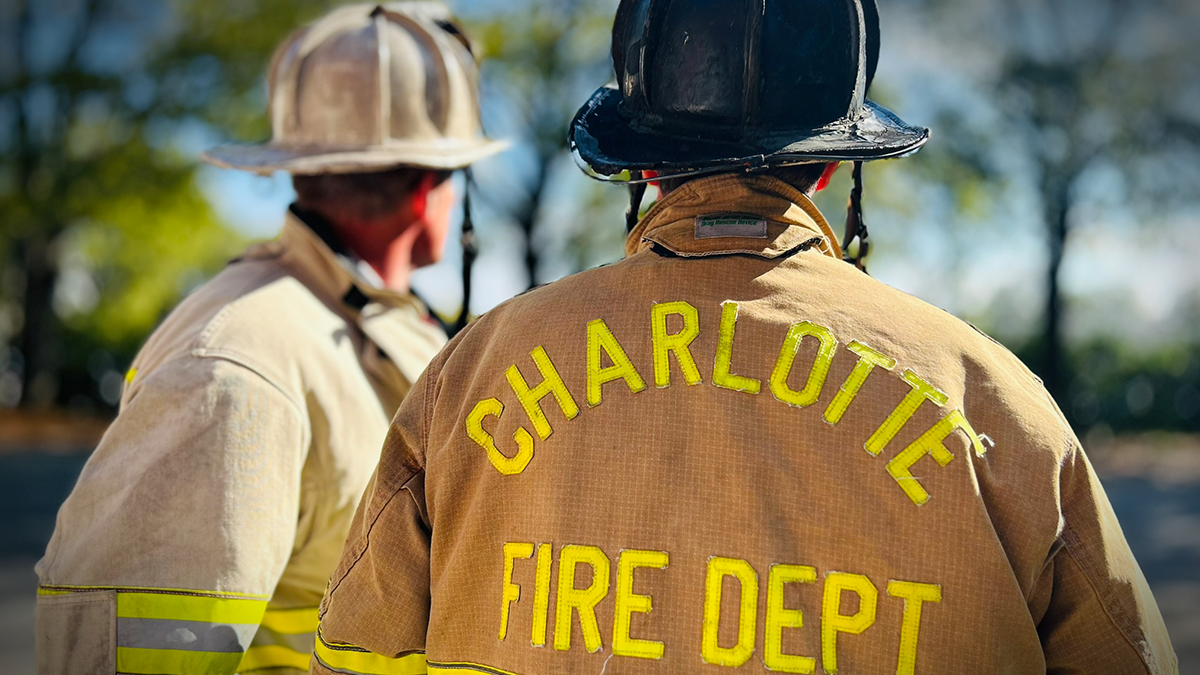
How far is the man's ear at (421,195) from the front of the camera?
9.20 ft

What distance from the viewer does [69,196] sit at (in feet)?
61.0

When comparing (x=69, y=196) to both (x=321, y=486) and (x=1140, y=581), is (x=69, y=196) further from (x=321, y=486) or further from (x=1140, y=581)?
(x=1140, y=581)

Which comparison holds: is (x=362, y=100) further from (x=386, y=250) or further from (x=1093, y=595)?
(x=1093, y=595)

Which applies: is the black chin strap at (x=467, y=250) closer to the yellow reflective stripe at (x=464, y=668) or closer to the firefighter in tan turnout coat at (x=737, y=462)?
the firefighter in tan turnout coat at (x=737, y=462)

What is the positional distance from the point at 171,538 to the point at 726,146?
1.32 m

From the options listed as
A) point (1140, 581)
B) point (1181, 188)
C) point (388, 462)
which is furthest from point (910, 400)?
point (1181, 188)

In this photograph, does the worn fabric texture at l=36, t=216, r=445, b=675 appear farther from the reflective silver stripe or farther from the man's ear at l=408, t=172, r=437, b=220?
the man's ear at l=408, t=172, r=437, b=220

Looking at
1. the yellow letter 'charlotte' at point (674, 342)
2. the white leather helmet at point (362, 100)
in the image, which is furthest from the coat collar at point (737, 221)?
the white leather helmet at point (362, 100)

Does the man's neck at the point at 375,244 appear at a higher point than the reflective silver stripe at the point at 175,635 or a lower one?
higher

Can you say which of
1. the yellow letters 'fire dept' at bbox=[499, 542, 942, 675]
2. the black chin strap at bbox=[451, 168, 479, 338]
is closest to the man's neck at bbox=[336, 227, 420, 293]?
the black chin strap at bbox=[451, 168, 479, 338]

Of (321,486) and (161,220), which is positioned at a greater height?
(321,486)

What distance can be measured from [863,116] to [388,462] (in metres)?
0.99

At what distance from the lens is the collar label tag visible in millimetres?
1613

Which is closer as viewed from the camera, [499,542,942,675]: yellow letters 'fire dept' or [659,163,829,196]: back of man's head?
[499,542,942,675]: yellow letters 'fire dept'
